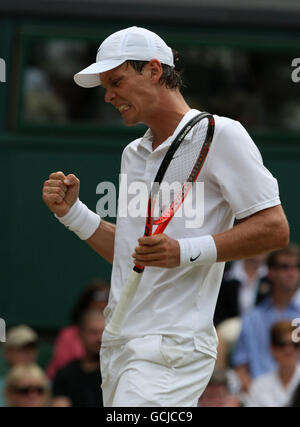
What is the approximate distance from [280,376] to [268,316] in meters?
0.67

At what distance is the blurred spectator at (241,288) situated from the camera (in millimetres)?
7047

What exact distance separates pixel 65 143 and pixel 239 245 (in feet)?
15.9

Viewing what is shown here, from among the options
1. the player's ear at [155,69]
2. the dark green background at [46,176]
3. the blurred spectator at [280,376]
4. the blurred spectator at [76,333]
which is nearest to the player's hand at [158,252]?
the player's ear at [155,69]

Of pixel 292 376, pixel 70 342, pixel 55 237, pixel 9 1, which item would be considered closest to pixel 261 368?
pixel 292 376

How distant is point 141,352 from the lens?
Result: 11.2 feet

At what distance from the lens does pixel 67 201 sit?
3840 mm

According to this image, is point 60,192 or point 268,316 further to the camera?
point 268,316

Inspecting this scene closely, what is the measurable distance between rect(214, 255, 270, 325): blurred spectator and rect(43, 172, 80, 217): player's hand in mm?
3375

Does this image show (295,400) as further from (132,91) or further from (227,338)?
(132,91)

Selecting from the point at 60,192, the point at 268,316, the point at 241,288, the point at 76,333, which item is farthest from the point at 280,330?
the point at 60,192

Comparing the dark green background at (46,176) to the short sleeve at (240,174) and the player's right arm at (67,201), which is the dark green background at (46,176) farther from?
the short sleeve at (240,174)

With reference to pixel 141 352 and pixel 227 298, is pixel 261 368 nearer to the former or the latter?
pixel 227 298

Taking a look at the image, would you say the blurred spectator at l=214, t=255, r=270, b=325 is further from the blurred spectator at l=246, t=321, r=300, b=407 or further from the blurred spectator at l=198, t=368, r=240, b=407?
the blurred spectator at l=198, t=368, r=240, b=407

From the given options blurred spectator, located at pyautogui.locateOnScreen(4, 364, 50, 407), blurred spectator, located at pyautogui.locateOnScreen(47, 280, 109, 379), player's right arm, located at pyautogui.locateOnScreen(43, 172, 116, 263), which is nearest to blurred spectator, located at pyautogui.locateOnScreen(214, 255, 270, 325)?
blurred spectator, located at pyautogui.locateOnScreen(47, 280, 109, 379)
